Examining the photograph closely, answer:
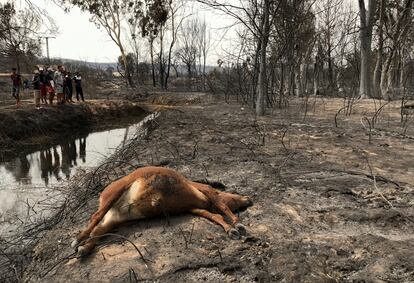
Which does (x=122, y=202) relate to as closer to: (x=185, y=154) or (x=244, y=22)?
(x=185, y=154)

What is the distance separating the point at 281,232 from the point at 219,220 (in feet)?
2.08

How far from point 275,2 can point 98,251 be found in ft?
33.3

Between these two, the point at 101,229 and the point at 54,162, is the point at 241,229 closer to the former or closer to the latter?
the point at 101,229

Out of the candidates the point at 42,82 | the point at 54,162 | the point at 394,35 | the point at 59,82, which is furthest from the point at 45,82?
the point at 394,35

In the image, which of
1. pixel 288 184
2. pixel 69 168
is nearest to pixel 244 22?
pixel 69 168

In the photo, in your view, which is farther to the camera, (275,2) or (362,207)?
(275,2)

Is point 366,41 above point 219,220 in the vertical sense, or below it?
above

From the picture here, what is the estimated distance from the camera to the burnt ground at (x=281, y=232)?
323 centimetres

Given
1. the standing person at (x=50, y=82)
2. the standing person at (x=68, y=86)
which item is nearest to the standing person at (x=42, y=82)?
the standing person at (x=50, y=82)

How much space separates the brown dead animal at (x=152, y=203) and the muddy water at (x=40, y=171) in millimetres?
2822

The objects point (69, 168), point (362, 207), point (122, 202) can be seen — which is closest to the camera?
point (122, 202)

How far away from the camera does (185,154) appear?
7.60 metres

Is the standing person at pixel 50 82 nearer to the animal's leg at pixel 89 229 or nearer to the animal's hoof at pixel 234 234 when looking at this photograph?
the animal's leg at pixel 89 229

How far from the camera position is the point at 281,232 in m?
3.86
